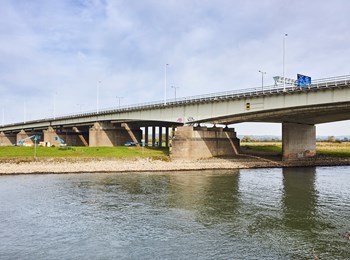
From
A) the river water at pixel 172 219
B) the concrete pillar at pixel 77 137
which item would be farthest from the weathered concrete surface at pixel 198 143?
the concrete pillar at pixel 77 137

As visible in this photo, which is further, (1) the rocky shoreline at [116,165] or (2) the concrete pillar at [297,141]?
(2) the concrete pillar at [297,141]

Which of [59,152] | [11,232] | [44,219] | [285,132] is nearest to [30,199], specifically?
[44,219]

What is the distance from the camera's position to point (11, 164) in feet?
183

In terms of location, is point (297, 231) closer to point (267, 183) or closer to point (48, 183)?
point (267, 183)

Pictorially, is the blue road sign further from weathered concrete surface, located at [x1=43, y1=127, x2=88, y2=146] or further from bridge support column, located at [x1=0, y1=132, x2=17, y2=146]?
bridge support column, located at [x1=0, y1=132, x2=17, y2=146]

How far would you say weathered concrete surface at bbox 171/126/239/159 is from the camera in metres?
63.0

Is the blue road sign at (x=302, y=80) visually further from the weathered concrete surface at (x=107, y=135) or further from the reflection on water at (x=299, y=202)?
the weathered concrete surface at (x=107, y=135)

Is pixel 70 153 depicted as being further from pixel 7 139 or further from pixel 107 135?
pixel 7 139

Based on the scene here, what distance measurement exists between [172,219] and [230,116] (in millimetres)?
36380

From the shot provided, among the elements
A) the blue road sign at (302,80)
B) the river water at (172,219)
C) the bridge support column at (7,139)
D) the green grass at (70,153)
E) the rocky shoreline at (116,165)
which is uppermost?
the blue road sign at (302,80)

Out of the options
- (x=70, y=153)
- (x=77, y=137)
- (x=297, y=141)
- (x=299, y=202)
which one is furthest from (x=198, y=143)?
(x=77, y=137)

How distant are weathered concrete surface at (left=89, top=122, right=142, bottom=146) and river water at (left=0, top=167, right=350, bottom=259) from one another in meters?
45.5

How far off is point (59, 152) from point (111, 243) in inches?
2020

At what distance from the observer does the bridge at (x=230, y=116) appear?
159 ft
